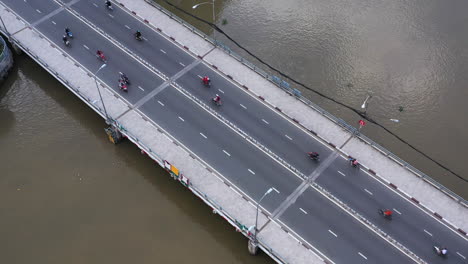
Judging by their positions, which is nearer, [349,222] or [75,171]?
Answer: [349,222]

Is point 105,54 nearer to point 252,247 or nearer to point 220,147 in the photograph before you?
point 220,147

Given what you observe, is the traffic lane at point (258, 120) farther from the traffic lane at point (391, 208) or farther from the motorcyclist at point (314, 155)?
the traffic lane at point (391, 208)

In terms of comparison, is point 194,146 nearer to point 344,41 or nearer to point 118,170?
point 118,170

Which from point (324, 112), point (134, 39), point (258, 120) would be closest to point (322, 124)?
point (324, 112)

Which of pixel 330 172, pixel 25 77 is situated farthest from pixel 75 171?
pixel 330 172

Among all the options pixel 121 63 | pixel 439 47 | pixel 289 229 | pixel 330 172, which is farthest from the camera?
pixel 439 47

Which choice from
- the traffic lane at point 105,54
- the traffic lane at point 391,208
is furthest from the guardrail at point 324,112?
the traffic lane at point 105,54

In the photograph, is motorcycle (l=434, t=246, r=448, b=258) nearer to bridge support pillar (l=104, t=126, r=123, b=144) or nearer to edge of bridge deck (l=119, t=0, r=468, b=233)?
edge of bridge deck (l=119, t=0, r=468, b=233)

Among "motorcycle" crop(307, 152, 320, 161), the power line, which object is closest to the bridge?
"motorcycle" crop(307, 152, 320, 161)

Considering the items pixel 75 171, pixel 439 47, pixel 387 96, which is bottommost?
pixel 75 171
